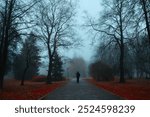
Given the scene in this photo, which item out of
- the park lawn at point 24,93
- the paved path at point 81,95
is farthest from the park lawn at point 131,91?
the park lawn at point 24,93

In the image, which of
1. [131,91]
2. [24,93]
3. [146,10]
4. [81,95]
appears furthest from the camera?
→ [146,10]

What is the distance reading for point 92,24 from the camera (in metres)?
41.7

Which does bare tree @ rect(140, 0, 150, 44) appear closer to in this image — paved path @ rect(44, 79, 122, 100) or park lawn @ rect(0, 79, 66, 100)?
Answer: paved path @ rect(44, 79, 122, 100)

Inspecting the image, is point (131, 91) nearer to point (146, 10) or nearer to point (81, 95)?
point (81, 95)

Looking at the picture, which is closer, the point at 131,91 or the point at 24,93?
the point at 24,93

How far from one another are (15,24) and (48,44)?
62.8 feet

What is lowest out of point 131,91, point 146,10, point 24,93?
point 24,93

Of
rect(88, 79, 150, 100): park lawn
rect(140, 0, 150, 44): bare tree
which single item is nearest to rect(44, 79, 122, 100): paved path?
rect(88, 79, 150, 100): park lawn

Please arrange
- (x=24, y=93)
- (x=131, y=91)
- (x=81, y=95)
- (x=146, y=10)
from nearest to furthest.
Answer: (x=81, y=95) < (x=24, y=93) < (x=131, y=91) < (x=146, y=10)

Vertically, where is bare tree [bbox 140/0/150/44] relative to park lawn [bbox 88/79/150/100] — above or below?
above

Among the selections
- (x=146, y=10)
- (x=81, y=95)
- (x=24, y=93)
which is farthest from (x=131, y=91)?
(x=24, y=93)

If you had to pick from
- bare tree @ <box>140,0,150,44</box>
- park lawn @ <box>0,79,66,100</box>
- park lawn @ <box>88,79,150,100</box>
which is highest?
bare tree @ <box>140,0,150,44</box>

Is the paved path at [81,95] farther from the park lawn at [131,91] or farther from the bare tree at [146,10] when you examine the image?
the bare tree at [146,10]

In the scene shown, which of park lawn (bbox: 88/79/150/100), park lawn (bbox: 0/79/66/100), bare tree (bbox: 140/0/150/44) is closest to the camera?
park lawn (bbox: 88/79/150/100)
